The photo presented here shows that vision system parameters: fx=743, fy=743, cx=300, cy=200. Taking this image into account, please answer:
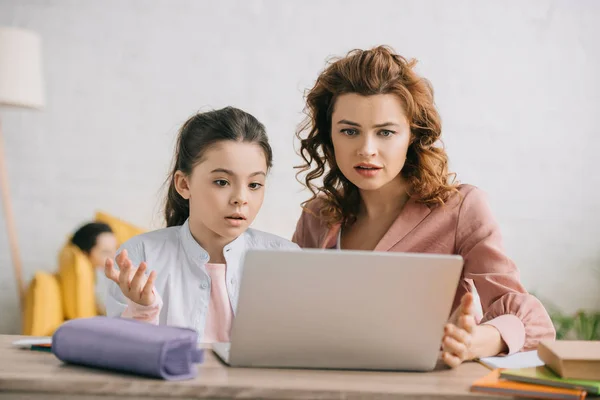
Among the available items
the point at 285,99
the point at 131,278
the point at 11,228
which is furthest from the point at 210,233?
the point at 11,228

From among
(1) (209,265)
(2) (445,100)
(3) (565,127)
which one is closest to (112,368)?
(1) (209,265)

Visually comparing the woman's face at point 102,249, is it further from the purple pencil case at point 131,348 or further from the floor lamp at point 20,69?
the purple pencil case at point 131,348

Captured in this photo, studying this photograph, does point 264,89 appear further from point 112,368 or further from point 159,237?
point 112,368

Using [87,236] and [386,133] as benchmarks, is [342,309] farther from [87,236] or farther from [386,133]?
[87,236]

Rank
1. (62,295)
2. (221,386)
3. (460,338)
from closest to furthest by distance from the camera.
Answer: (221,386)
(460,338)
(62,295)

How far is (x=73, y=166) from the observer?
4.25 metres

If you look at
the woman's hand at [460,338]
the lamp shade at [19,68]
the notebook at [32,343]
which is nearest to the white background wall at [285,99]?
the lamp shade at [19,68]

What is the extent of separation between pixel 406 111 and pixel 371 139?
0.14 metres

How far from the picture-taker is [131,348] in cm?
104

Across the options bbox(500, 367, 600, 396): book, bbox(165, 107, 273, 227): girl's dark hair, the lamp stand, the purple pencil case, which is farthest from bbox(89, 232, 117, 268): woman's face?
bbox(500, 367, 600, 396): book

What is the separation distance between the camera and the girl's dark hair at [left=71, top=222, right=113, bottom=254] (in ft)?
12.7

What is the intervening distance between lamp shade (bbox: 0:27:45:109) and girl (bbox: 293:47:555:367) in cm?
226

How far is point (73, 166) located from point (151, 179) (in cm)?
45

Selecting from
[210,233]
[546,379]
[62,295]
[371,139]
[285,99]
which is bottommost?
[62,295]
